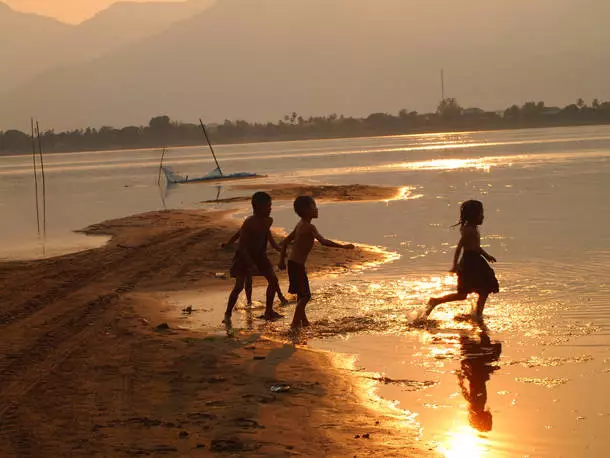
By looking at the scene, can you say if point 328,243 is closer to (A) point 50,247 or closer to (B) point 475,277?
(B) point 475,277

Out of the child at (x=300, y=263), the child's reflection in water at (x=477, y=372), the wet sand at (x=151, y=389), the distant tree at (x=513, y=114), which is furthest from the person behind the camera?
the distant tree at (x=513, y=114)

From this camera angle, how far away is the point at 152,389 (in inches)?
282

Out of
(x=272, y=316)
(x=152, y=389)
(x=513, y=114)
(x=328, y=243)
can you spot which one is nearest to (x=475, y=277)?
(x=328, y=243)

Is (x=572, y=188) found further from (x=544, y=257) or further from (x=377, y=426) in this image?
(x=377, y=426)

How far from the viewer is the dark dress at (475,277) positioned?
9.72 m

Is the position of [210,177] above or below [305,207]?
below

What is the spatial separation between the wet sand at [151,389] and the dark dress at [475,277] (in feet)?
6.87

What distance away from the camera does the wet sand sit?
5.87 metres

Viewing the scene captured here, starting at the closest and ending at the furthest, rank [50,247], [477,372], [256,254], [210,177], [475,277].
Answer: [477,372] → [475,277] → [256,254] → [50,247] → [210,177]

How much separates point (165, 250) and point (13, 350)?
821cm

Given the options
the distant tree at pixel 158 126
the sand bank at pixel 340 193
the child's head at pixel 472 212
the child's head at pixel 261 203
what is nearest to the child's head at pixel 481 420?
the child's head at pixel 472 212

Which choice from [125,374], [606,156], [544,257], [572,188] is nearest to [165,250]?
[544,257]

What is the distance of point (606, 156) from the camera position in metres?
49.4

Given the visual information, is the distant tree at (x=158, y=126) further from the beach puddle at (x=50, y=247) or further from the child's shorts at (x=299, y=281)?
the child's shorts at (x=299, y=281)
